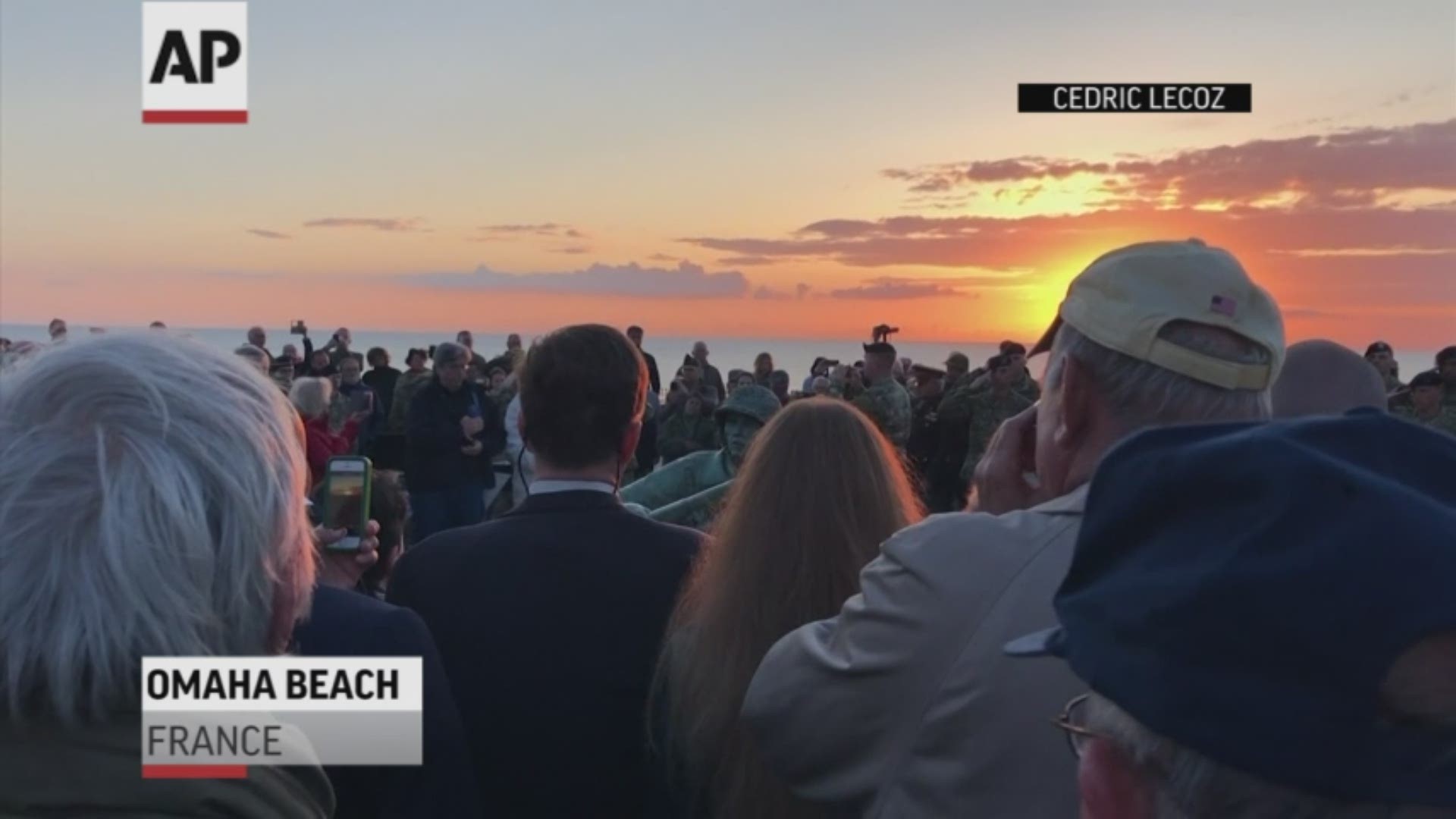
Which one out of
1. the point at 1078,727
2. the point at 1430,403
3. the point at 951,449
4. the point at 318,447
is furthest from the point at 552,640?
the point at 951,449

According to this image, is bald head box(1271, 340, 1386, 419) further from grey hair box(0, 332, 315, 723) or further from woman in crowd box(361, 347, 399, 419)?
woman in crowd box(361, 347, 399, 419)

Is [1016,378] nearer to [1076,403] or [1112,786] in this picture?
[1076,403]

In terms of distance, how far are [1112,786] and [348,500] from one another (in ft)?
7.98

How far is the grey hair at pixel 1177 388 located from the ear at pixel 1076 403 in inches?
0.6

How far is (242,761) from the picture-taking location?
1.41m

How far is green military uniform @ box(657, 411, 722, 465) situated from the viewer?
457 inches

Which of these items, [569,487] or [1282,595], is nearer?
[1282,595]

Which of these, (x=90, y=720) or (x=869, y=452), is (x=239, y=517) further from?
(x=869, y=452)

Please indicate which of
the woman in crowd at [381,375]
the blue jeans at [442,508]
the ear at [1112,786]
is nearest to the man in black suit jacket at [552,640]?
the ear at [1112,786]

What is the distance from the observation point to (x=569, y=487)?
2.73 metres

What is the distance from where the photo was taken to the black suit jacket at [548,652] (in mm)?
2562

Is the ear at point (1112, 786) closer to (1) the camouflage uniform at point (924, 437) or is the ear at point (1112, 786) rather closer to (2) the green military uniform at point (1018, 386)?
(2) the green military uniform at point (1018, 386)

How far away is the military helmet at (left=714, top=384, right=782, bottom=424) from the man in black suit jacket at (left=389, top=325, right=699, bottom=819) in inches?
77.6

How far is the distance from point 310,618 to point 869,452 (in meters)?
1.12
